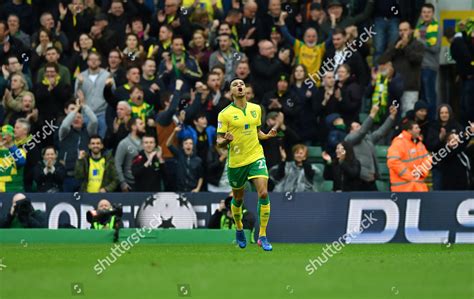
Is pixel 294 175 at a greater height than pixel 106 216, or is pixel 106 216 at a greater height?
pixel 294 175

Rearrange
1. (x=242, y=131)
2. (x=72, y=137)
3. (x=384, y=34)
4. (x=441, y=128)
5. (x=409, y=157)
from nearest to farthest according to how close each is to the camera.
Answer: (x=242, y=131)
(x=409, y=157)
(x=441, y=128)
(x=72, y=137)
(x=384, y=34)

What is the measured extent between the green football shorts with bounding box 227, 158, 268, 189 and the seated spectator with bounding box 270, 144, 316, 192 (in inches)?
168

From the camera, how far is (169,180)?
2545 cm

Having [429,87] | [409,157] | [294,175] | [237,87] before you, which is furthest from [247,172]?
[429,87]

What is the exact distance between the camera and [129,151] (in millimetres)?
25562

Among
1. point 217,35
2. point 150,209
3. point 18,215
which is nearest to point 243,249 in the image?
point 150,209

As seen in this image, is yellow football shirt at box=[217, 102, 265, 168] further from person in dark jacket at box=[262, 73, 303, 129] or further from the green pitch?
person in dark jacket at box=[262, 73, 303, 129]

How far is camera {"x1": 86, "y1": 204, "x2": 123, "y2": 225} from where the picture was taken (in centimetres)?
2398

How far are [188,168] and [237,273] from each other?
991 cm

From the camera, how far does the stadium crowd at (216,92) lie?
995 inches

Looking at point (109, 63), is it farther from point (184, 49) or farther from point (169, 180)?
point (169, 180)

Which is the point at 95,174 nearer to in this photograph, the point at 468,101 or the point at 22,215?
the point at 22,215

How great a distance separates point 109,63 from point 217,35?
2.63m

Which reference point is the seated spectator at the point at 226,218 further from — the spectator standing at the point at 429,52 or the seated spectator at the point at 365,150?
the spectator standing at the point at 429,52
